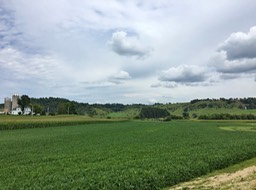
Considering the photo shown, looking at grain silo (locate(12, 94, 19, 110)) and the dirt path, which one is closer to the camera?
the dirt path

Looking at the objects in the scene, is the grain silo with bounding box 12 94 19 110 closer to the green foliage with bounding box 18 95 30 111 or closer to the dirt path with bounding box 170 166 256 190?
the green foliage with bounding box 18 95 30 111

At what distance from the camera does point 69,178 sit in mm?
17406

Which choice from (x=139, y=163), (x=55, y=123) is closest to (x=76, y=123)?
(x=55, y=123)

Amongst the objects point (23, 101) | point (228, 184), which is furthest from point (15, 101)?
point (228, 184)

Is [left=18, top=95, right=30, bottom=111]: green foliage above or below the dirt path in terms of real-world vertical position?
above

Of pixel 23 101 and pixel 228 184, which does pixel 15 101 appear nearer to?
pixel 23 101

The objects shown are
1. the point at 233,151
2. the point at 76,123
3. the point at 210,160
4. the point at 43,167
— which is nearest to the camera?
the point at 43,167

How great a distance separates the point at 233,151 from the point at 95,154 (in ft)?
44.9

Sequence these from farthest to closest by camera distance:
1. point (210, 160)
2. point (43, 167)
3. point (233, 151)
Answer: point (233, 151) < point (210, 160) < point (43, 167)

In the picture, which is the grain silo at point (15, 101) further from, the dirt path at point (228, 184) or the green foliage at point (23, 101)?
the dirt path at point (228, 184)

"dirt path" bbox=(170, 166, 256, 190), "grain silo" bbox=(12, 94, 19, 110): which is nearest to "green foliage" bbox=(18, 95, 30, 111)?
"grain silo" bbox=(12, 94, 19, 110)

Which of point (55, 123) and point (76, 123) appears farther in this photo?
point (76, 123)

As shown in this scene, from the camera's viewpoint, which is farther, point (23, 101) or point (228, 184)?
point (23, 101)

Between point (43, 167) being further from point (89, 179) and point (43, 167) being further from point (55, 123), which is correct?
point (55, 123)
